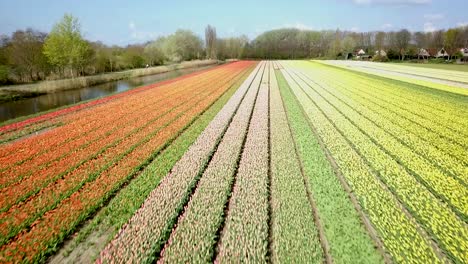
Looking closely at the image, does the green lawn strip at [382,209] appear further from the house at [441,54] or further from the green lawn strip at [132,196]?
the house at [441,54]

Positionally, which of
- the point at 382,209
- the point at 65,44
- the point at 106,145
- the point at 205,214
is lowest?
the point at 382,209

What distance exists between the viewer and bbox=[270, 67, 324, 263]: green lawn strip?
516 cm

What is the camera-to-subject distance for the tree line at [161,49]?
4306 centimetres

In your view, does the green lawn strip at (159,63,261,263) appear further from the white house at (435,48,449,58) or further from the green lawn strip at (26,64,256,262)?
the white house at (435,48,449,58)

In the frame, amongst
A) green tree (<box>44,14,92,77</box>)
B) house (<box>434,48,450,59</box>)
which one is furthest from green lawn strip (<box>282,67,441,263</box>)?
house (<box>434,48,450,59</box>)

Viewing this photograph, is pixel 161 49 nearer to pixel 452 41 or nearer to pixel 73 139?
pixel 73 139

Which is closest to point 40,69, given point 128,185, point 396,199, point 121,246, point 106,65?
point 106,65

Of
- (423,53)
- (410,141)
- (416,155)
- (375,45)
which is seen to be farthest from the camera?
(375,45)

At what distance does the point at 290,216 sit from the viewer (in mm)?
6348

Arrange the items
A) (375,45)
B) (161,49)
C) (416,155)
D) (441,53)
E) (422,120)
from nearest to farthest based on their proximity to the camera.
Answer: (416,155), (422,120), (161,49), (441,53), (375,45)

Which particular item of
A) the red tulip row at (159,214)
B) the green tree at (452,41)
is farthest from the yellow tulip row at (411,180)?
the green tree at (452,41)

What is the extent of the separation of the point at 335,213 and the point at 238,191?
106 inches

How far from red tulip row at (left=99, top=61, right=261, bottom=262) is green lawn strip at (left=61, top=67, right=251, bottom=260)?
25 cm

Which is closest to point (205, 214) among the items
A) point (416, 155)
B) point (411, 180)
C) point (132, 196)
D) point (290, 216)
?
point (290, 216)
